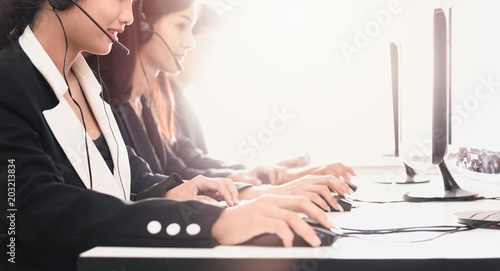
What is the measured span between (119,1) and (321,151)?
198 centimetres

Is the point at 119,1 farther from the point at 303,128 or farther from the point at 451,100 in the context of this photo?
the point at 303,128

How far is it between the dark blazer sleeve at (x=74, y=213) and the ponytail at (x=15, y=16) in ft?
1.09

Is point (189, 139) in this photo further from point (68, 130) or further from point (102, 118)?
point (68, 130)

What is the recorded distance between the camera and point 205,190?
103 cm

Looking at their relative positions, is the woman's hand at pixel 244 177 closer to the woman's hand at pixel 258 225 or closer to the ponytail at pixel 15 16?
the ponytail at pixel 15 16

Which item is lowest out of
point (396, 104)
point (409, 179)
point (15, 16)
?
point (409, 179)

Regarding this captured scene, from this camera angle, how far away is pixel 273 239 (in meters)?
0.57

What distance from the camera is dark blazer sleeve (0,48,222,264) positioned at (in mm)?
593

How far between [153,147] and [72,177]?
977 millimetres

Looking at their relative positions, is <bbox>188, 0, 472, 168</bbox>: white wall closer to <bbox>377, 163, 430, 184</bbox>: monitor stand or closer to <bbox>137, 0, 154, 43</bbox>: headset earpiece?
<bbox>137, 0, 154, 43</bbox>: headset earpiece

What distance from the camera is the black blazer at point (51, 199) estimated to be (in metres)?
0.60

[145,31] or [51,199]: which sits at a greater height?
[145,31]

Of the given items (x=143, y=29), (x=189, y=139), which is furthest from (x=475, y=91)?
(x=189, y=139)

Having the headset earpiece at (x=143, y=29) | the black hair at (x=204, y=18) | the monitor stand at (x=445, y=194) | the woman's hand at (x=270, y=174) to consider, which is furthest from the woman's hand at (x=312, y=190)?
the black hair at (x=204, y=18)
